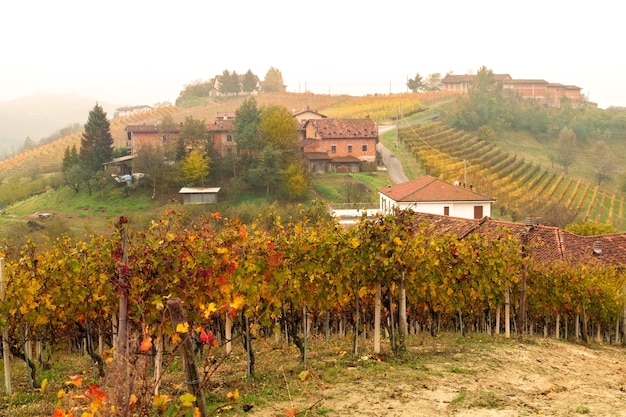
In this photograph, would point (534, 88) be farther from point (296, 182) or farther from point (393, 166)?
point (296, 182)

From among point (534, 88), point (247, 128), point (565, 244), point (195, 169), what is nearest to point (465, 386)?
point (565, 244)

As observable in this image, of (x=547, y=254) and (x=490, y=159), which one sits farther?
(x=490, y=159)

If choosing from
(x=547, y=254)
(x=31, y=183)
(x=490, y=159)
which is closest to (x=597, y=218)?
(x=490, y=159)

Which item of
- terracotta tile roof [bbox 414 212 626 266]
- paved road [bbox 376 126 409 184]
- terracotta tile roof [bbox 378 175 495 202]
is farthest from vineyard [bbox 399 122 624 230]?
terracotta tile roof [bbox 414 212 626 266]

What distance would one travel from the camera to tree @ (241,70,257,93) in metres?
129

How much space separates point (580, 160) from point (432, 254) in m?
80.4

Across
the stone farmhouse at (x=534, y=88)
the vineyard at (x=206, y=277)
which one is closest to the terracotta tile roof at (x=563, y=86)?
the stone farmhouse at (x=534, y=88)

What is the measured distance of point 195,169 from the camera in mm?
54281

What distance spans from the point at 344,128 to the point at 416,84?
6167 centimetres

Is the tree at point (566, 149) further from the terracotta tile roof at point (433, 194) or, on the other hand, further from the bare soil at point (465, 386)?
the bare soil at point (465, 386)

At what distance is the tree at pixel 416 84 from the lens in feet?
409

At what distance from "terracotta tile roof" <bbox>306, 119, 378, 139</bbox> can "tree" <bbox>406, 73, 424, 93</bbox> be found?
58428 millimetres

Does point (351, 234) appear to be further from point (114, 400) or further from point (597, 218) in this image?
point (597, 218)

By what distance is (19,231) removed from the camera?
44.3 metres
